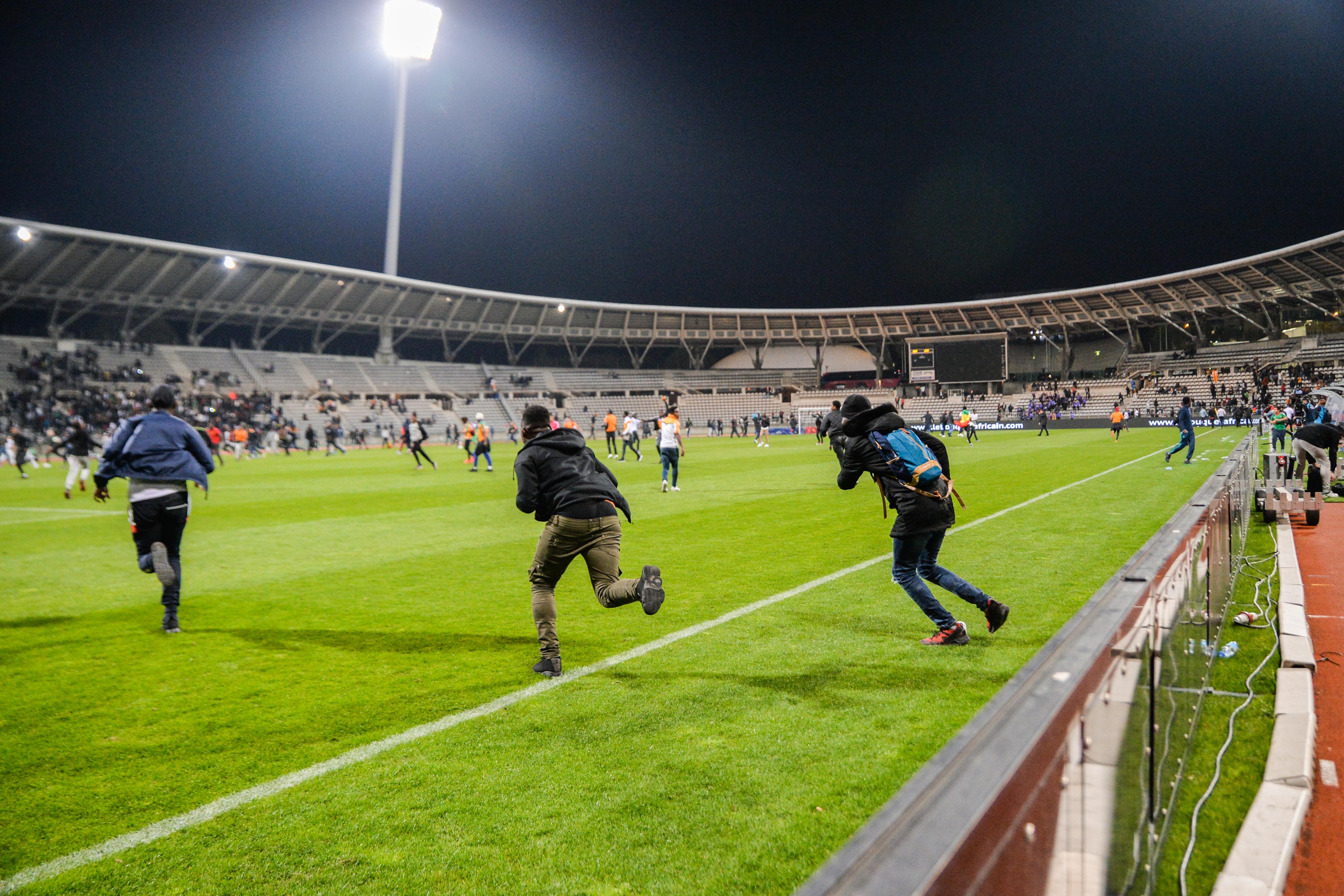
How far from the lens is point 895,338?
7881 cm

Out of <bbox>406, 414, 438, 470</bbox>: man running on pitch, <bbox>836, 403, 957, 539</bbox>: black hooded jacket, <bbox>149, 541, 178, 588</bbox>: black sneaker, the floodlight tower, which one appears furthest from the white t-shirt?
the floodlight tower

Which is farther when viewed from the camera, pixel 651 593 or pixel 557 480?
pixel 557 480

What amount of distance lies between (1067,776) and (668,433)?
47.8 feet

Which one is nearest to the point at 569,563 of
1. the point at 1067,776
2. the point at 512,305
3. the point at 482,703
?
the point at 482,703

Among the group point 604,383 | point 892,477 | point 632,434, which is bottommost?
point 632,434

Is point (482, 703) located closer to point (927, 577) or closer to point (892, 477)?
point (892, 477)

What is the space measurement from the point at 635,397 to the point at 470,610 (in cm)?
6652

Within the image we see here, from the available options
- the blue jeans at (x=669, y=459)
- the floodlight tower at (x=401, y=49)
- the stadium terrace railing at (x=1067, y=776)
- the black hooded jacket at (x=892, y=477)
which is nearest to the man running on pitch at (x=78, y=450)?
the blue jeans at (x=669, y=459)

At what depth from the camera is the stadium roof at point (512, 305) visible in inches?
1907

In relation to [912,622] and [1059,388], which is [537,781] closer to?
[912,622]

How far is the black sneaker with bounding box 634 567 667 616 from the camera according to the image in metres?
4.94

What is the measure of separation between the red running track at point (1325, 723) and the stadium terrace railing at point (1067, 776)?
0.44 m

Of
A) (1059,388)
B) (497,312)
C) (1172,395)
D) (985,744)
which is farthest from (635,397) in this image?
(985,744)

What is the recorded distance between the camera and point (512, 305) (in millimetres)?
69500
